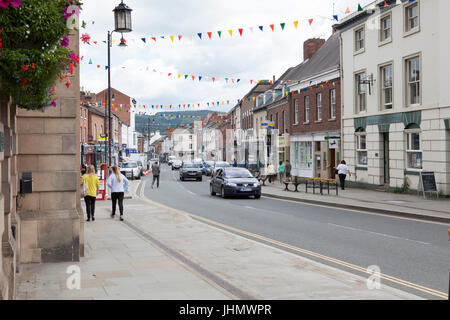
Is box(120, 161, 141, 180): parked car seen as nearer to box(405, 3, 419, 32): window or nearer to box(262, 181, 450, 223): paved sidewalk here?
box(262, 181, 450, 223): paved sidewalk

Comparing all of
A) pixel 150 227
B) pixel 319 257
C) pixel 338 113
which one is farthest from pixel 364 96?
pixel 319 257

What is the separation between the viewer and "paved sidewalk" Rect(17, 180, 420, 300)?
6.57 metres

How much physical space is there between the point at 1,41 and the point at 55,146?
13.1ft

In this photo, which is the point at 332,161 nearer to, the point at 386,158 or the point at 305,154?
the point at 305,154

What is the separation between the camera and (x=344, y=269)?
852 cm

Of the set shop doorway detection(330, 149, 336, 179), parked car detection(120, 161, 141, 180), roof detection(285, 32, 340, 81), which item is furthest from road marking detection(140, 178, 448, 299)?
parked car detection(120, 161, 141, 180)

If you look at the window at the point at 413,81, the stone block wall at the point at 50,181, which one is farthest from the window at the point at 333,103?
the stone block wall at the point at 50,181

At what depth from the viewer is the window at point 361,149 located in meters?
29.2

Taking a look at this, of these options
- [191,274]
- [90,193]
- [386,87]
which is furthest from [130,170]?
[191,274]

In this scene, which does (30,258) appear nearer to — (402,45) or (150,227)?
(150,227)

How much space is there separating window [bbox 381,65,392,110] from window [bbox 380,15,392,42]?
158 cm

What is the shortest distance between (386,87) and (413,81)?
241 cm

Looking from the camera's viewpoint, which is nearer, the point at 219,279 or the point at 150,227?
the point at 219,279
